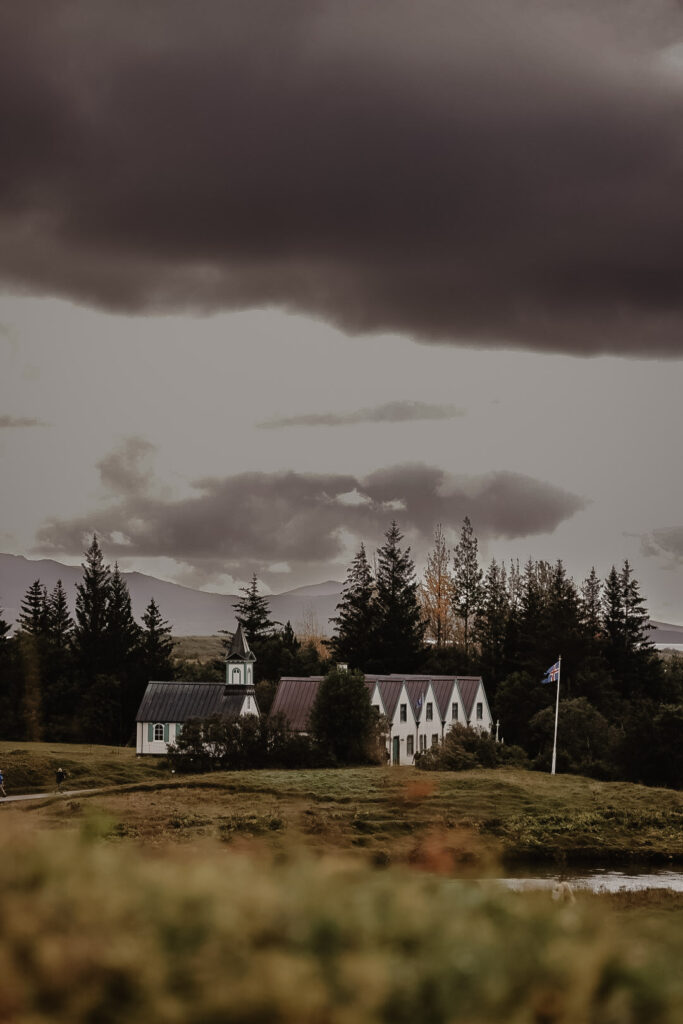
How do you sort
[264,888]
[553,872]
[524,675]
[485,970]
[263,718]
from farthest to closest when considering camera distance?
[524,675], [263,718], [553,872], [264,888], [485,970]

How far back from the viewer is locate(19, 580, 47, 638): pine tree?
9519 centimetres

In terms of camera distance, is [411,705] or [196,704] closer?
[196,704]

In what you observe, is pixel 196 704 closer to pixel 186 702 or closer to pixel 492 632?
pixel 186 702

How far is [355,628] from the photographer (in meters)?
88.9

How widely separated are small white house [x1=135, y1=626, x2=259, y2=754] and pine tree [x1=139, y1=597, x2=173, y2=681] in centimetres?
1892

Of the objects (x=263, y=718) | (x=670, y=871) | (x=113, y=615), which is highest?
(x=113, y=615)

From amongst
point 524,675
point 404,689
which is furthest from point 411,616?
point 404,689

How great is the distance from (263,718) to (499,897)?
49.0 m

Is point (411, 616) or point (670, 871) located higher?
point (411, 616)

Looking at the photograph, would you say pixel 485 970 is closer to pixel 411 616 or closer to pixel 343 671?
pixel 343 671

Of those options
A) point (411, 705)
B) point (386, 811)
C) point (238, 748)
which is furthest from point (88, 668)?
point (386, 811)

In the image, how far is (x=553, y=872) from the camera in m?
33.6

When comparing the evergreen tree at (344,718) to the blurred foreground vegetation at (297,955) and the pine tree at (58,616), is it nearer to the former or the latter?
the pine tree at (58,616)

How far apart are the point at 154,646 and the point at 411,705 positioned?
91.7 ft
